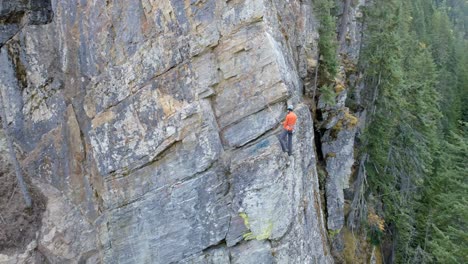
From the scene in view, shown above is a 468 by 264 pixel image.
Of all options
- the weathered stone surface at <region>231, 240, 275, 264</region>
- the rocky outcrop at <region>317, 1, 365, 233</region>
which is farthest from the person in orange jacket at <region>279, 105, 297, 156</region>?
the rocky outcrop at <region>317, 1, 365, 233</region>

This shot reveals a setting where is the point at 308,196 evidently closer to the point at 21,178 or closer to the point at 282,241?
the point at 282,241

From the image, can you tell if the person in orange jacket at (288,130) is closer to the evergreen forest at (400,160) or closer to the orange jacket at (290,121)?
the orange jacket at (290,121)

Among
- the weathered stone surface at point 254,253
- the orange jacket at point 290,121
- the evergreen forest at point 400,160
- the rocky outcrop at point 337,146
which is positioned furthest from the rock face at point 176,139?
the evergreen forest at point 400,160

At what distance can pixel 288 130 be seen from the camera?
11.9 meters

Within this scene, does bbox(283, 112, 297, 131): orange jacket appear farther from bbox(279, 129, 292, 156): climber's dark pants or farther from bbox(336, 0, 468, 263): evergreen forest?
bbox(336, 0, 468, 263): evergreen forest

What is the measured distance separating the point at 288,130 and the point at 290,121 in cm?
28

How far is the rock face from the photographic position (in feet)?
40.5

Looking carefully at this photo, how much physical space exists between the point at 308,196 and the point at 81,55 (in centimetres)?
926

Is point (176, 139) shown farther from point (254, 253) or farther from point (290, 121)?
point (254, 253)

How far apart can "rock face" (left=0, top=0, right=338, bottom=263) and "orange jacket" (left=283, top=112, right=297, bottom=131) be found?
0.66 meters

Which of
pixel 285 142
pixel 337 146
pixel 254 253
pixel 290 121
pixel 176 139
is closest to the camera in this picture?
pixel 290 121

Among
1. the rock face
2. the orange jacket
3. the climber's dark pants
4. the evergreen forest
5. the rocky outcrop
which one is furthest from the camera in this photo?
the evergreen forest

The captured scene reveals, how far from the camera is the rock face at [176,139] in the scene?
12.4 m

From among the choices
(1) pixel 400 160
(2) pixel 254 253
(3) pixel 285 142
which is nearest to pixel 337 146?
(1) pixel 400 160
